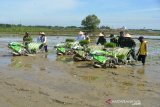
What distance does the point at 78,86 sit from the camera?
1059 cm

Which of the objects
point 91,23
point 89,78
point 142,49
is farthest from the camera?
point 91,23

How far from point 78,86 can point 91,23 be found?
82012 mm

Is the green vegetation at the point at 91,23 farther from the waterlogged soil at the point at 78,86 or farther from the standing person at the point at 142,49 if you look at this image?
the waterlogged soil at the point at 78,86

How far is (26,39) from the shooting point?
21.9 m

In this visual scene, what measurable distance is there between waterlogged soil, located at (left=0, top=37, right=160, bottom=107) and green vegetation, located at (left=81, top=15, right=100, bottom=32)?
76.0 meters

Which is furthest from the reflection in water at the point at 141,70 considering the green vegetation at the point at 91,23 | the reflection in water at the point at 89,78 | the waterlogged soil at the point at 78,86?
Result: the green vegetation at the point at 91,23

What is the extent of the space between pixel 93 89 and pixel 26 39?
12.6 m

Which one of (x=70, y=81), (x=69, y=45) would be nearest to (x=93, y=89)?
(x=70, y=81)

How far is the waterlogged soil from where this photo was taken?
8344 mm

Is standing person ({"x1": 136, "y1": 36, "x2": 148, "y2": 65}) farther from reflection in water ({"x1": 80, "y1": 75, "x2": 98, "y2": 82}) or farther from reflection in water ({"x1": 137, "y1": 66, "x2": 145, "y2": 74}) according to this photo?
reflection in water ({"x1": 80, "y1": 75, "x2": 98, "y2": 82})

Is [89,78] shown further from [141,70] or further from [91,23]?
[91,23]

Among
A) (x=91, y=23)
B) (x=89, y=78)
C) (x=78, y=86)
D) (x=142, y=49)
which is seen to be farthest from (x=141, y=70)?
(x=91, y=23)

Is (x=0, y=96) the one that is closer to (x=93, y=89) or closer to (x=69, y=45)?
(x=93, y=89)

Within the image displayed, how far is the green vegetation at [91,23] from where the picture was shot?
299 feet
